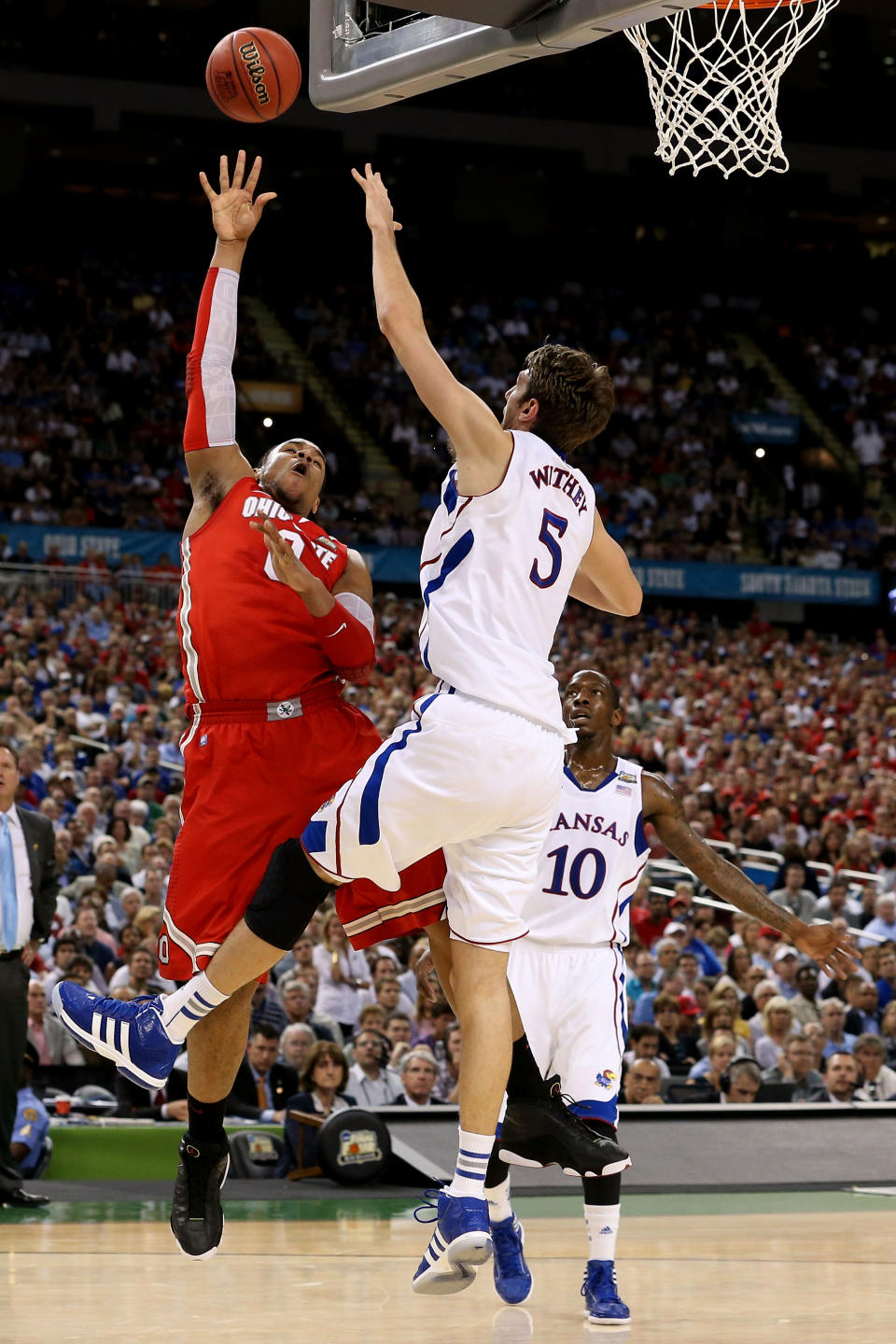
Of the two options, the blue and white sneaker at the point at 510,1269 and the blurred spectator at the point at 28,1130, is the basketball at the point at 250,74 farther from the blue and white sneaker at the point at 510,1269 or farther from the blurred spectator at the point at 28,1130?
the blurred spectator at the point at 28,1130

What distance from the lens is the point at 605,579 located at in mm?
5191

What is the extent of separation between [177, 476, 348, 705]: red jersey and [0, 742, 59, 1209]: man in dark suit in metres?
3.45

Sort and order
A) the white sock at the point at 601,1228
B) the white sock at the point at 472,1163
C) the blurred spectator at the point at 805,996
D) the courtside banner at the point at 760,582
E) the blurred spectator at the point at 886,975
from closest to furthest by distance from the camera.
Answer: the white sock at the point at 472,1163 < the white sock at the point at 601,1228 < the blurred spectator at the point at 805,996 < the blurred spectator at the point at 886,975 < the courtside banner at the point at 760,582

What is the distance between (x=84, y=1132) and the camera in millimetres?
9148

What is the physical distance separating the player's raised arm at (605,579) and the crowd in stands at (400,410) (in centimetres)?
1966

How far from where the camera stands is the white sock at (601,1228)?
18.9 feet

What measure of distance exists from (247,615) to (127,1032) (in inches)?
51.3

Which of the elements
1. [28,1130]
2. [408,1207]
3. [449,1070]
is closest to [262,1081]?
[449,1070]

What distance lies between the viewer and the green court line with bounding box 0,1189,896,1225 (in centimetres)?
805

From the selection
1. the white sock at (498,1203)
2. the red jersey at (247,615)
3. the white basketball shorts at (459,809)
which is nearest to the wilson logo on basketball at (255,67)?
the red jersey at (247,615)

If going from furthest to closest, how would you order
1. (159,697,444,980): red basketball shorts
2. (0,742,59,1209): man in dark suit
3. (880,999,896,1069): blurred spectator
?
(880,999,896,1069): blurred spectator < (0,742,59,1209): man in dark suit < (159,697,444,980): red basketball shorts

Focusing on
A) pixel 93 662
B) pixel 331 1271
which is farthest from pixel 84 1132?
pixel 93 662

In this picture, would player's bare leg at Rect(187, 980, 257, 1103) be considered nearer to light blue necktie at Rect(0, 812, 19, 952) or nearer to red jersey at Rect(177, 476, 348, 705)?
red jersey at Rect(177, 476, 348, 705)

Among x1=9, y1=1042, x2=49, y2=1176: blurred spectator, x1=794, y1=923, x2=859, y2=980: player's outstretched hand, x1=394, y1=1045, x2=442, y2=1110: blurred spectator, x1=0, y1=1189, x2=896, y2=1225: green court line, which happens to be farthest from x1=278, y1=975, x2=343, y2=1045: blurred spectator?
x1=794, y1=923, x2=859, y2=980: player's outstretched hand
